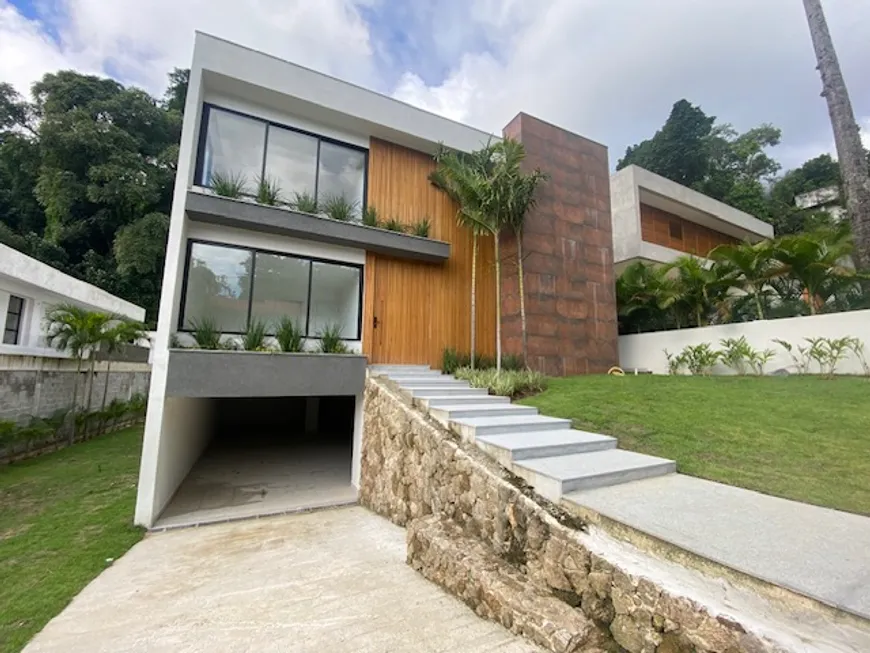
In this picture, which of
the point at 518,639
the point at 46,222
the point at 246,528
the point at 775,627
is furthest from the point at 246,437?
the point at 46,222

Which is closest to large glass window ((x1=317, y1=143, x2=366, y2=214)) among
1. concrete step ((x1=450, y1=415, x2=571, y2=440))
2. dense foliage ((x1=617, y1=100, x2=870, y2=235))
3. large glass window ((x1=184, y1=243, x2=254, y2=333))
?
large glass window ((x1=184, y1=243, x2=254, y2=333))

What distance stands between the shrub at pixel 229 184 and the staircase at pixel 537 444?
4.68 meters

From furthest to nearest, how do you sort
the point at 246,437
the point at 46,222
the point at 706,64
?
the point at 46,222, the point at 246,437, the point at 706,64

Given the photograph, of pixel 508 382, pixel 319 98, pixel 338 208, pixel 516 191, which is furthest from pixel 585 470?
pixel 319 98

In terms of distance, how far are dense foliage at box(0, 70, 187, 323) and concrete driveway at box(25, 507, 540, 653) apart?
20213 mm

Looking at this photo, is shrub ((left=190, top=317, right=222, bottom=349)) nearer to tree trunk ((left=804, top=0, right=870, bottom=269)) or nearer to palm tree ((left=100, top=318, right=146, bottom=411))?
palm tree ((left=100, top=318, right=146, bottom=411))

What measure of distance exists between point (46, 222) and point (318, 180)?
23688 millimetres

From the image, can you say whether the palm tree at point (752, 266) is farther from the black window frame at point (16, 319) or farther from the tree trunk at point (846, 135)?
the black window frame at point (16, 319)

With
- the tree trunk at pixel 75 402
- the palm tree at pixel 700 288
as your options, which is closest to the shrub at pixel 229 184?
the tree trunk at pixel 75 402

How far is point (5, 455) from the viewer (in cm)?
829

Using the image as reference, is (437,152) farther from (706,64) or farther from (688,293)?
(706,64)

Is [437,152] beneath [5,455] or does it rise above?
above

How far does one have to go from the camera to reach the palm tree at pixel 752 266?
28.7 feet

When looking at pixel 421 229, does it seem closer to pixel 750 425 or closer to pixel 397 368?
pixel 397 368
